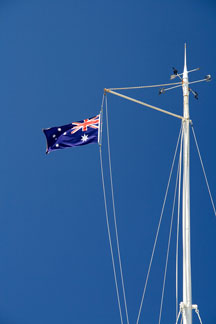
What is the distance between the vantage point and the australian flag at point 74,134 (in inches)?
594

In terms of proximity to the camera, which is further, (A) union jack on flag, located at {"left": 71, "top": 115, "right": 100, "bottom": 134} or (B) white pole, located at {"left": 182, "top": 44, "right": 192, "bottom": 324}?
(A) union jack on flag, located at {"left": 71, "top": 115, "right": 100, "bottom": 134}

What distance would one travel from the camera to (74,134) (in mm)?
15484

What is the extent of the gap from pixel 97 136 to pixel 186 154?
346cm

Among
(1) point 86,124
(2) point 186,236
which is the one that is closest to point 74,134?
(1) point 86,124

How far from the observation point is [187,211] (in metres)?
12.8

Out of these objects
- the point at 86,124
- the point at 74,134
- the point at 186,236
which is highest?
the point at 86,124

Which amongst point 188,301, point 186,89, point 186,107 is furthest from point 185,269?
point 186,89

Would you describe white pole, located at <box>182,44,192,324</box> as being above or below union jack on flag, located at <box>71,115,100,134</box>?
below

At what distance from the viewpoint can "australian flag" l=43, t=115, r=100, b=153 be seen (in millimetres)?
15086

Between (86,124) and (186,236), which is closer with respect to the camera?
(186,236)

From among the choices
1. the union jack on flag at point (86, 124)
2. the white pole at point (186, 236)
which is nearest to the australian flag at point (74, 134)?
the union jack on flag at point (86, 124)

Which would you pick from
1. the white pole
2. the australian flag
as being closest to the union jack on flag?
the australian flag

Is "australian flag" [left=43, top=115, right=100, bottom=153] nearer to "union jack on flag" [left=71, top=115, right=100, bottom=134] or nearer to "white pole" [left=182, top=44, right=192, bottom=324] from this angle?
"union jack on flag" [left=71, top=115, right=100, bottom=134]

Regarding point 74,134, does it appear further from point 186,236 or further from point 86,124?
point 186,236
